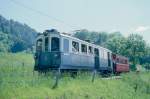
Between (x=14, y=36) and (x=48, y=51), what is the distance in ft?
274

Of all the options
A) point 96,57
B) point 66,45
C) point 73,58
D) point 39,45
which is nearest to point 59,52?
point 66,45

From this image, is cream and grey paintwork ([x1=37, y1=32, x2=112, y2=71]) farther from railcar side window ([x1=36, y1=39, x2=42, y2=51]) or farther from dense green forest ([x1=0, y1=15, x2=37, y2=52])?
dense green forest ([x1=0, y1=15, x2=37, y2=52])

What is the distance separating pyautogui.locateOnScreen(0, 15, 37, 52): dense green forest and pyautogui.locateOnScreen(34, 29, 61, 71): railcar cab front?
218ft

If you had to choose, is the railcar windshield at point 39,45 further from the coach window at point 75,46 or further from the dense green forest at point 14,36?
the dense green forest at point 14,36

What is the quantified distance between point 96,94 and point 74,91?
2243 mm

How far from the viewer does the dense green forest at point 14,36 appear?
88669mm

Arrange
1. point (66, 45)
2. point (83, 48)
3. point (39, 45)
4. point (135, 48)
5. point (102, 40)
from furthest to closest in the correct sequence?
point (102, 40) < point (135, 48) < point (83, 48) < point (39, 45) < point (66, 45)

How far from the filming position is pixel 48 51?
19281 millimetres

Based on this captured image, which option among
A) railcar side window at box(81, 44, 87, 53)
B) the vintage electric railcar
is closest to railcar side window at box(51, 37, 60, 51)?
the vintage electric railcar

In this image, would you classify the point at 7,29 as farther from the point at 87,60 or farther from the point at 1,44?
the point at 87,60

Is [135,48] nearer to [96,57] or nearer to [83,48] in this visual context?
[96,57]

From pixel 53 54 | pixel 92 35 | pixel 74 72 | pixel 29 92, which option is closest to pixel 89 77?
pixel 74 72

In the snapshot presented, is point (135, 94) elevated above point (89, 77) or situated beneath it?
situated beneath

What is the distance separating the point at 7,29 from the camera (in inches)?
3999
